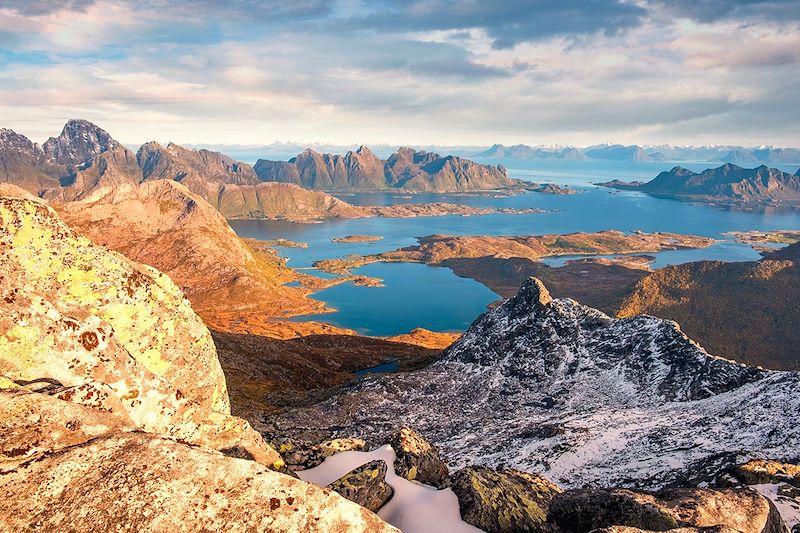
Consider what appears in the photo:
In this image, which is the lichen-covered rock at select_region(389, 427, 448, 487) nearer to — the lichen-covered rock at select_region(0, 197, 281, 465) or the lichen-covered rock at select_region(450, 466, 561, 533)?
the lichen-covered rock at select_region(450, 466, 561, 533)

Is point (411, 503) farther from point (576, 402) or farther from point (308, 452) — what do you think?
point (576, 402)

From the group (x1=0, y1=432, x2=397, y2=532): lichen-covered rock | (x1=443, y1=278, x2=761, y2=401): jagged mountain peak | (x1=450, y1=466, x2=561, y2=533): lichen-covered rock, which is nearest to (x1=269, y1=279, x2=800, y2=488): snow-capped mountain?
(x1=443, y1=278, x2=761, y2=401): jagged mountain peak

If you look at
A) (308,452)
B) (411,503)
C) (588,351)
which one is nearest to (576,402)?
(588,351)

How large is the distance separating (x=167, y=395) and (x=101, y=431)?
7.48m

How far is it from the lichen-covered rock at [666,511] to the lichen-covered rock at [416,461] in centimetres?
932

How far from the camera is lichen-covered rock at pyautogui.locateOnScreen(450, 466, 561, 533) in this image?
2350 cm

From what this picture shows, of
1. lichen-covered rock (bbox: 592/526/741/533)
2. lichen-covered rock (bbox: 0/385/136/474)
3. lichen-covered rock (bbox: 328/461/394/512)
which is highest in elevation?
lichen-covered rock (bbox: 0/385/136/474)

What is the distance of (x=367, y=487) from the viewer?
25.4 metres

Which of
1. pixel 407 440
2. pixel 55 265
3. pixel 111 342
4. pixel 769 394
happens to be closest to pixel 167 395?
pixel 111 342

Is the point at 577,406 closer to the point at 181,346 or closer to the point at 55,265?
the point at 181,346

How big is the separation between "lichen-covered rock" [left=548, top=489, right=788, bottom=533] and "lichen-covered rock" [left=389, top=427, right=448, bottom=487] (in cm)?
932

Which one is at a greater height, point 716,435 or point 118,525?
point 118,525

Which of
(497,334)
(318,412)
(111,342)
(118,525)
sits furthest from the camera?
(497,334)

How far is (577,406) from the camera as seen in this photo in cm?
7512
